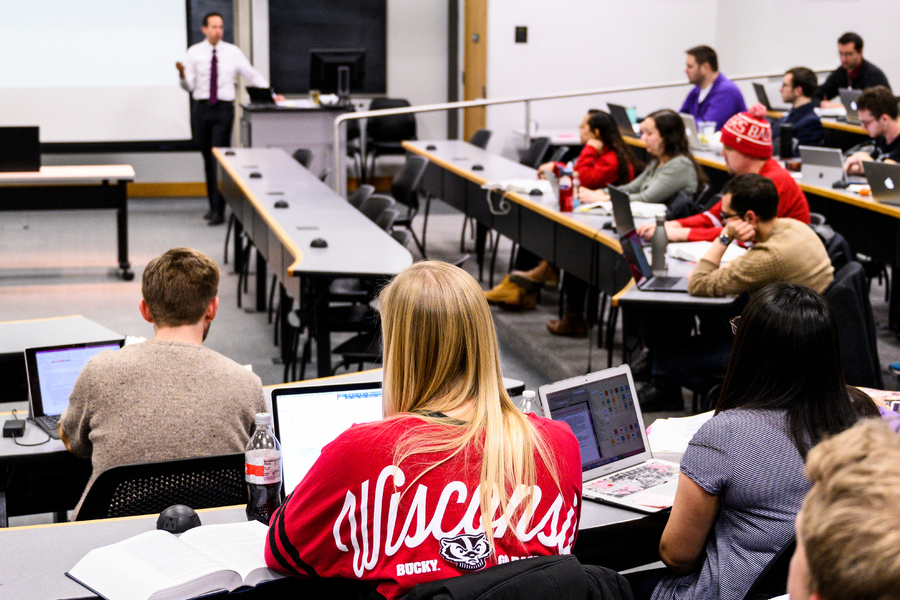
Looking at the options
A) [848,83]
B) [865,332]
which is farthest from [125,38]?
[865,332]

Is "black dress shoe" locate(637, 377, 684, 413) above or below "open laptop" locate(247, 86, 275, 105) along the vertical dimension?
below

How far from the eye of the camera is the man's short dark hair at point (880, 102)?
575 centimetres

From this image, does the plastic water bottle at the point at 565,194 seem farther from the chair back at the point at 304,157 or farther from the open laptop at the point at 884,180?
the chair back at the point at 304,157

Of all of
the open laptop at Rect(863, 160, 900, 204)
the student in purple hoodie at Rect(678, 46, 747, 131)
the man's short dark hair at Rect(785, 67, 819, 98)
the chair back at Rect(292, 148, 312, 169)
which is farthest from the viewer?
the chair back at Rect(292, 148, 312, 169)

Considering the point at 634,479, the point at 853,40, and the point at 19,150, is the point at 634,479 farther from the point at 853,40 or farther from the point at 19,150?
the point at 853,40

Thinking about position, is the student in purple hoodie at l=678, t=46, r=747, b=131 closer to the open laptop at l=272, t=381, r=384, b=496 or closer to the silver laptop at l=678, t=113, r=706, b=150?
the silver laptop at l=678, t=113, r=706, b=150

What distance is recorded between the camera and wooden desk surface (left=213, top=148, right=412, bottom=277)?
4055 mm

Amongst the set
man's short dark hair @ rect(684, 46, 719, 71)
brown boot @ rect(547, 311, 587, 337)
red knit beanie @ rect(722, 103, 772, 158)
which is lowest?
brown boot @ rect(547, 311, 587, 337)

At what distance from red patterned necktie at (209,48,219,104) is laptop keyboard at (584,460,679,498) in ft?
Answer: 23.8

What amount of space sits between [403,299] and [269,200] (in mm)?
4185

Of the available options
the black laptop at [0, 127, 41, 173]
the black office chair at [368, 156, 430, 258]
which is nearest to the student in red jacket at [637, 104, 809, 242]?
the black office chair at [368, 156, 430, 258]

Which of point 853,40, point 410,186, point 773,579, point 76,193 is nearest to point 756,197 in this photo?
point 773,579

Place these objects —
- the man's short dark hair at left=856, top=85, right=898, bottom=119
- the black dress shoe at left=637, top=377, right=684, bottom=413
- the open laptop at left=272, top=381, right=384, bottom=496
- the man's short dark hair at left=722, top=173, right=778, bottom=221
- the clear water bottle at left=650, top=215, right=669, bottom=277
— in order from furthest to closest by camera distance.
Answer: the man's short dark hair at left=856, top=85, right=898, bottom=119 → the black dress shoe at left=637, top=377, right=684, bottom=413 → the clear water bottle at left=650, top=215, right=669, bottom=277 → the man's short dark hair at left=722, top=173, right=778, bottom=221 → the open laptop at left=272, top=381, right=384, bottom=496

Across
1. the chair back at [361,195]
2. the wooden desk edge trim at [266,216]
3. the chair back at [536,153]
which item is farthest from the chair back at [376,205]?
the chair back at [536,153]
